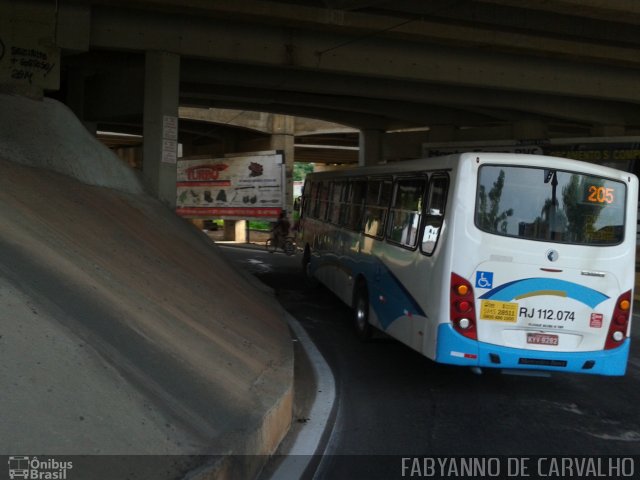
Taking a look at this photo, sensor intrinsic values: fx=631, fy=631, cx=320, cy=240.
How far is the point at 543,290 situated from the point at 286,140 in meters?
25.6

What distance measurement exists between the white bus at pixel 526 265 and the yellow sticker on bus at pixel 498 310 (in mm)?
11

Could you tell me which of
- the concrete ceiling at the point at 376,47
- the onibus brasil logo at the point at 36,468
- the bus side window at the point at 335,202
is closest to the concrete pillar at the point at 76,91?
the concrete ceiling at the point at 376,47

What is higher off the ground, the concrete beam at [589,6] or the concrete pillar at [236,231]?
the concrete beam at [589,6]

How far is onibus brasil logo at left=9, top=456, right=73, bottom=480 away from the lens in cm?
341

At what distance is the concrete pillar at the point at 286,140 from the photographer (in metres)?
31.0

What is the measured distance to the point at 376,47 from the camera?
50.0 feet

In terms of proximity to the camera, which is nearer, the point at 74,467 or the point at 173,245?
the point at 74,467

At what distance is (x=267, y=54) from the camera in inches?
565

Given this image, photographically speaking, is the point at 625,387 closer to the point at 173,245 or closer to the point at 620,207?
the point at 620,207

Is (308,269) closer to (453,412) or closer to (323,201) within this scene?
(323,201)

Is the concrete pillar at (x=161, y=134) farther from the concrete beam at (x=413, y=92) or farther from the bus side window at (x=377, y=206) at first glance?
the bus side window at (x=377, y=206)

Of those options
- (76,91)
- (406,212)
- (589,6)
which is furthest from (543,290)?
(76,91)

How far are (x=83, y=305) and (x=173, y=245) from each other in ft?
15.6

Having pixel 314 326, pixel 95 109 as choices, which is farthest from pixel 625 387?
pixel 95 109
